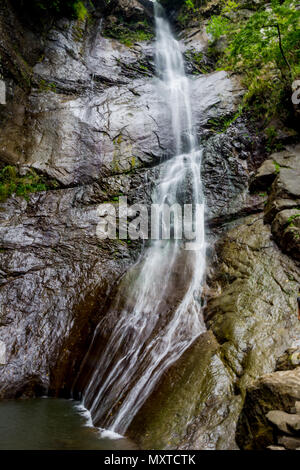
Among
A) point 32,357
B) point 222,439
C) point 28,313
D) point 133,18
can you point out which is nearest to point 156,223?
point 28,313

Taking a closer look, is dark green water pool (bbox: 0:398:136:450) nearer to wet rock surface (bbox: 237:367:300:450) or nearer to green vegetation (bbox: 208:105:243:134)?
wet rock surface (bbox: 237:367:300:450)

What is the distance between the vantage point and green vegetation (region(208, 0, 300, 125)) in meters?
6.39

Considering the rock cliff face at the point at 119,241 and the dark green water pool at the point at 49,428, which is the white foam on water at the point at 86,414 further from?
the rock cliff face at the point at 119,241

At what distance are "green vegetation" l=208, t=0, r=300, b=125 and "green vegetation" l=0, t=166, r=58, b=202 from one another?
6249 millimetres

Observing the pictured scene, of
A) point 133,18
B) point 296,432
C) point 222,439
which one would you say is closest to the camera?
point 296,432

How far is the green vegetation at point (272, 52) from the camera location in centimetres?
639

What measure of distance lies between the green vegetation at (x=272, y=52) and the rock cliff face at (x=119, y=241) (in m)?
0.86

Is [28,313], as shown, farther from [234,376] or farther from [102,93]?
[102,93]

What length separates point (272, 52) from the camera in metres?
7.20

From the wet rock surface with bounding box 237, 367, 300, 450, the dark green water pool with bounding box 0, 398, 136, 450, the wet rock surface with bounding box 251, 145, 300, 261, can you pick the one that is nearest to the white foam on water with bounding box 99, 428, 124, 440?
the dark green water pool with bounding box 0, 398, 136, 450

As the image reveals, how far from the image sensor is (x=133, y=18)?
44.1 feet

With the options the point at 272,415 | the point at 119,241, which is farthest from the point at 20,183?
the point at 272,415

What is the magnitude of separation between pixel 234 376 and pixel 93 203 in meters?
5.55
